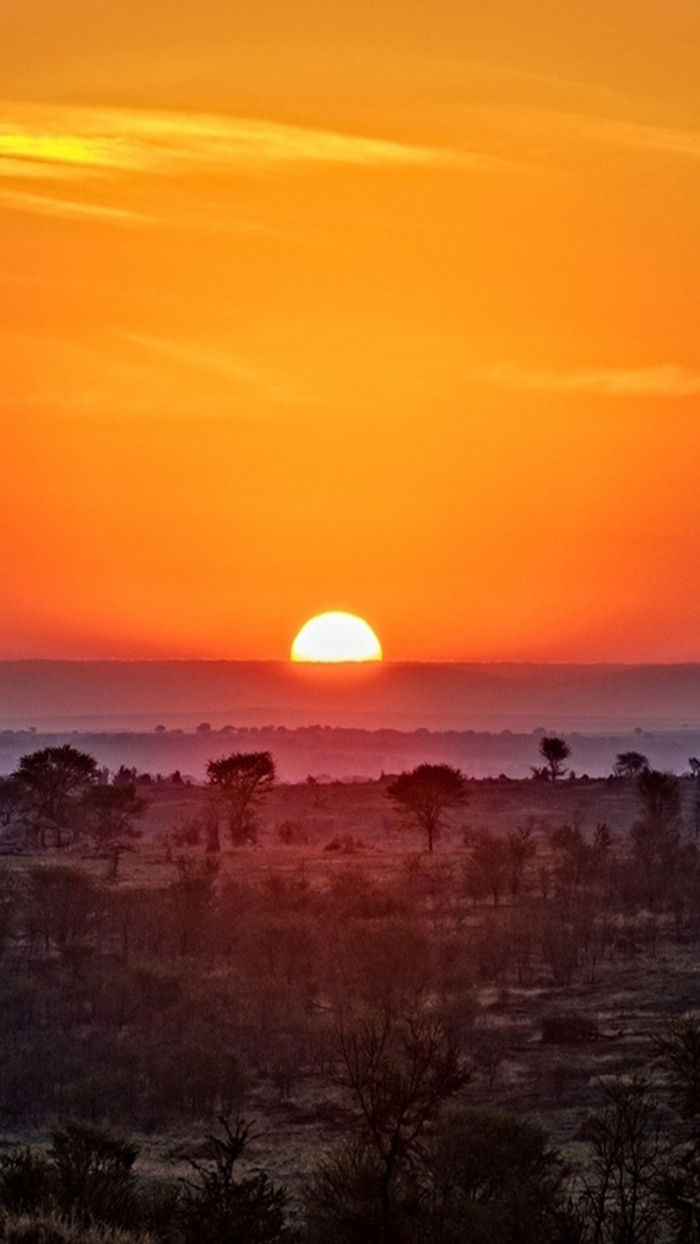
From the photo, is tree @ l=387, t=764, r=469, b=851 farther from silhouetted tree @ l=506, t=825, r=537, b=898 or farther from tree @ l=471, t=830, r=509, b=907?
tree @ l=471, t=830, r=509, b=907

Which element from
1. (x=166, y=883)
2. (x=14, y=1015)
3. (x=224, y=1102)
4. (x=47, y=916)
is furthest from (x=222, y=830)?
(x=224, y=1102)

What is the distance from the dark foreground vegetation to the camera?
35.8m

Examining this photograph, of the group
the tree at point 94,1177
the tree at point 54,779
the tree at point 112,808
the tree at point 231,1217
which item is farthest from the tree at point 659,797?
the tree at point 231,1217

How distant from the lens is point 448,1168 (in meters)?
41.0

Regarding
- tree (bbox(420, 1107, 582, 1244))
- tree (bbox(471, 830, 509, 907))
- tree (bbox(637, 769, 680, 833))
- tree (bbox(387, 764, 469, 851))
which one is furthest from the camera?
tree (bbox(637, 769, 680, 833))

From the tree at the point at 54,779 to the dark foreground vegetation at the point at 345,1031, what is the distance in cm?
22

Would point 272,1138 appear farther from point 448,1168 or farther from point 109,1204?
point 109,1204

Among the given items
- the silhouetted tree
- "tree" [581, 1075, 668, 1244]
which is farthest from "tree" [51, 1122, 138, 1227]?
the silhouetted tree

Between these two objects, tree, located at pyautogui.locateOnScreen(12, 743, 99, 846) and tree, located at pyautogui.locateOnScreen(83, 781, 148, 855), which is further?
tree, located at pyautogui.locateOnScreen(12, 743, 99, 846)

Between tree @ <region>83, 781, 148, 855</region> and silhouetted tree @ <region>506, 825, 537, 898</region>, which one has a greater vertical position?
tree @ <region>83, 781, 148, 855</region>

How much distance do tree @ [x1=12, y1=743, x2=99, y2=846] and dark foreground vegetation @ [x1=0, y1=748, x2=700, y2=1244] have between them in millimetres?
225

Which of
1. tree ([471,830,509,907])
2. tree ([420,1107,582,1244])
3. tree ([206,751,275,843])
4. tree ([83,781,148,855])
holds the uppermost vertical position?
tree ([206,751,275,843])

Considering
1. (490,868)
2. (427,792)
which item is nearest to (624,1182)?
(490,868)

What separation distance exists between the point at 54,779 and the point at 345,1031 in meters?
49.7
